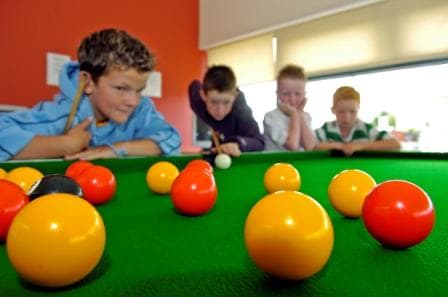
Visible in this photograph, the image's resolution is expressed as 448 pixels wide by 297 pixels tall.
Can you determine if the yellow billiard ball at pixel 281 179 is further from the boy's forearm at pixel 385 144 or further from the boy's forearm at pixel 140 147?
the boy's forearm at pixel 385 144

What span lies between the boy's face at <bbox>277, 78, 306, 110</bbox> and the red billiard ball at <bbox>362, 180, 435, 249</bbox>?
93.9 inches

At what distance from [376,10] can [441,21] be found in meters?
0.61

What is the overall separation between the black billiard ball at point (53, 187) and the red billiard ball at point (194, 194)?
0.68 feet

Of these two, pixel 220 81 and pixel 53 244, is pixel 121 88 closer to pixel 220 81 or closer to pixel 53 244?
pixel 220 81

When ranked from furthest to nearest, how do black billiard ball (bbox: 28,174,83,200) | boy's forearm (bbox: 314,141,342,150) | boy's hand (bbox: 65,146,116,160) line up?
boy's forearm (bbox: 314,141,342,150), boy's hand (bbox: 65,146,116,160), black billiard ball (bbox: 28,174,83,200)

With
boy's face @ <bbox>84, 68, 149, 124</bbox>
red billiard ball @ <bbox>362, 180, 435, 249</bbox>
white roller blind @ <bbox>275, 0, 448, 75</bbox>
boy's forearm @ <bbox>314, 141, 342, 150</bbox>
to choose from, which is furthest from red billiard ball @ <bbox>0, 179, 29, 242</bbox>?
white roller blind @ <bbox>275, 0, 448, 75</bbox>

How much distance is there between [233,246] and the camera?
587 mm

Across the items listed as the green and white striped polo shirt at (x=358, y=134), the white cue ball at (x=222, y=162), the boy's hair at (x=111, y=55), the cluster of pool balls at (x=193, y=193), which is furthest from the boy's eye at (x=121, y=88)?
the green and white striped polo shirt at (x=358, y=134)

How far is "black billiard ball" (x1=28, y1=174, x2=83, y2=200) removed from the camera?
2.38 ft

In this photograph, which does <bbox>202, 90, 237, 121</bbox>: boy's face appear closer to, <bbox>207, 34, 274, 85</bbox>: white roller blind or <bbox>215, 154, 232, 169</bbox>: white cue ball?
<bbox>215, 154, 232, 169</bbox>: white cue ball

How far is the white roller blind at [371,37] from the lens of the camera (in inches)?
130

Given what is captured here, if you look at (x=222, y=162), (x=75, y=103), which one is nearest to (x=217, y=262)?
(x=222, y=162)

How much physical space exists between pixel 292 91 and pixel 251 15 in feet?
6.57

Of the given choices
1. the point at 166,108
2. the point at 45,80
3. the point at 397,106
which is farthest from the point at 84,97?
the point at 397,106
